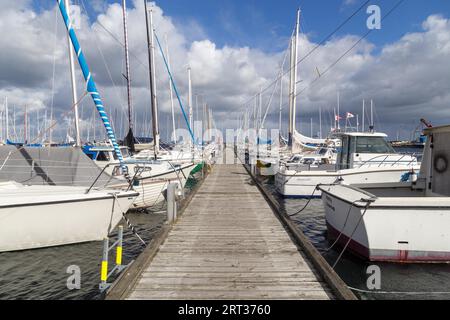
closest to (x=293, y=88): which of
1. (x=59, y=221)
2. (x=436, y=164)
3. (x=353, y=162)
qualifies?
(x=353, y=162)

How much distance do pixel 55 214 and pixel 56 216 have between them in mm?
82

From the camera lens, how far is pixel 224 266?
5.55 metres

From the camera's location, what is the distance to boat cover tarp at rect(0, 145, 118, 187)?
32.3 ft

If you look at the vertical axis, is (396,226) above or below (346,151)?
below

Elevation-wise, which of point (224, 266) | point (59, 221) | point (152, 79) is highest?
point (152, 79)

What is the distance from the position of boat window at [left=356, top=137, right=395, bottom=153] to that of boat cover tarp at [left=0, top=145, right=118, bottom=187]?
12.1 metres

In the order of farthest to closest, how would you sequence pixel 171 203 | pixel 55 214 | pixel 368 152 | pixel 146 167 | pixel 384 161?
pixel 368 152 < pixel 384 161 < pixel 146 167 < pixel 171 203 < pixel 55 214

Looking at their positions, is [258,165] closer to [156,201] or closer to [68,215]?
[156,201]

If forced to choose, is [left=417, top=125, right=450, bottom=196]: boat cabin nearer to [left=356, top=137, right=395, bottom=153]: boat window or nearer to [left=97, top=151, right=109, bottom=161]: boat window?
[left=356, top=137, right=395, bottom=153]: boat window

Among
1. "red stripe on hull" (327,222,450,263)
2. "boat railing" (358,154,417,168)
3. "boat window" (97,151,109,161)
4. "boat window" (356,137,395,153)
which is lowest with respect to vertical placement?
"red stripe on hull" (327,222,450,263)

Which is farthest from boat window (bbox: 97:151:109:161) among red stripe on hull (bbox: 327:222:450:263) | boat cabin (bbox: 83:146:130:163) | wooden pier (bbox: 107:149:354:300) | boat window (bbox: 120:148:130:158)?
red stripe on hull (bbox: 327:222:450:263)

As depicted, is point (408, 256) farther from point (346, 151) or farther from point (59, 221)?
point (346, 151)

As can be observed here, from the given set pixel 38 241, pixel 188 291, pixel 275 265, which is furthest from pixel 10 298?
pixel 275 265
